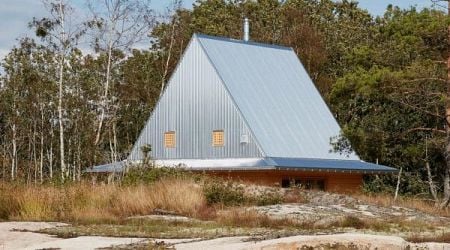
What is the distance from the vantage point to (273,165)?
3153 centimetres

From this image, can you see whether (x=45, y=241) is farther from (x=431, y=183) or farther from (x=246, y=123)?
(x=431, y=183)

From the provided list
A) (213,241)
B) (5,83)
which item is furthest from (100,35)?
(213,241)

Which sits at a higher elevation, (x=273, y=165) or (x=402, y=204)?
(x=273, y=165)

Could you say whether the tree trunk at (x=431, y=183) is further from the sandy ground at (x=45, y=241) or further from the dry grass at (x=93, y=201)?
the sandy ground at (x=45, y=241)

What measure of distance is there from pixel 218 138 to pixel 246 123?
2.11m

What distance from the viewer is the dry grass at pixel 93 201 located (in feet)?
61.4

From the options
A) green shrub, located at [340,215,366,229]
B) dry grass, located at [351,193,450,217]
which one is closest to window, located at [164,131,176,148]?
dry grass, located at [351,193,450,217]

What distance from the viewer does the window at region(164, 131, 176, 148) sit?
37.3m

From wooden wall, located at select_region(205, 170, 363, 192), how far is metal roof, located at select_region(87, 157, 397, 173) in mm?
498

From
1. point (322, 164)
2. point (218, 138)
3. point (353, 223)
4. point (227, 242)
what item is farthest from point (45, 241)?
point (218, 138)

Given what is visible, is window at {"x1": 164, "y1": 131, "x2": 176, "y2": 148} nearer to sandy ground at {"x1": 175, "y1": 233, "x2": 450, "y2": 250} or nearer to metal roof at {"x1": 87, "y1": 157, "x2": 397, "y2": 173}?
metal roof at {"x1": 87, "y1": 157, "x2": 397, "y2": 173}

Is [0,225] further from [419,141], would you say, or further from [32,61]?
[32,61]

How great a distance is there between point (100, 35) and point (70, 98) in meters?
7.85

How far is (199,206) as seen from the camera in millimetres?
20156
